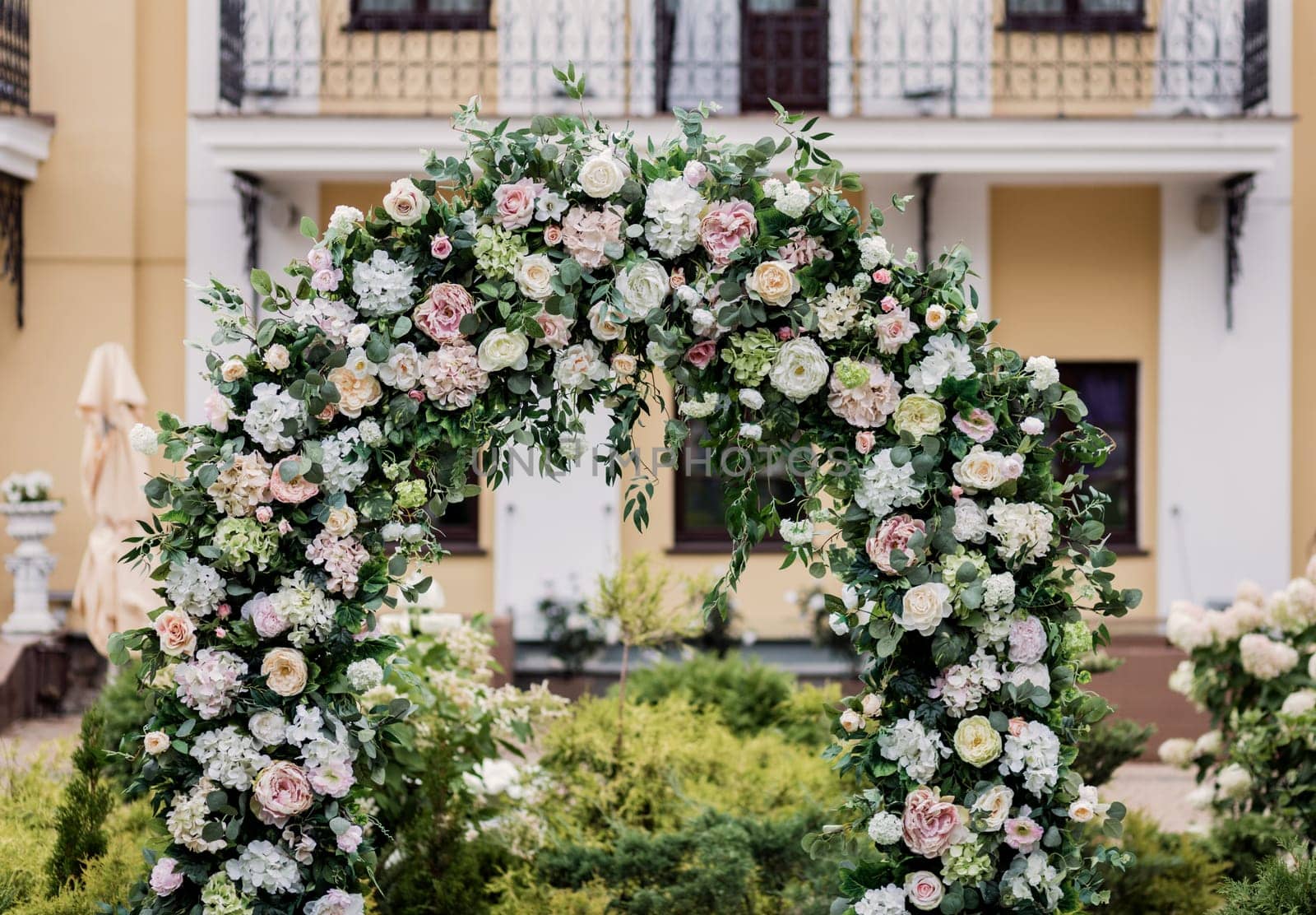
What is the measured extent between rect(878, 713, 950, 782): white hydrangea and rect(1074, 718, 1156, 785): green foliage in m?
2.10

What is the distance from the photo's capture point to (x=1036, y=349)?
973 centimetres

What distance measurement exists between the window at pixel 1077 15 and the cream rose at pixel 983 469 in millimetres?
7530

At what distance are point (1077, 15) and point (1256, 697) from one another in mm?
6167

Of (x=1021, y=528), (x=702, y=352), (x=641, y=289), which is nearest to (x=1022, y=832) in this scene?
(x=1021, y=528)

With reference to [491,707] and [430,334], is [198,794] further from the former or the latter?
[491,707]

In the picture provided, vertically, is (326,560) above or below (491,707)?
above

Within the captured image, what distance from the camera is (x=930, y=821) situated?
3.05 m

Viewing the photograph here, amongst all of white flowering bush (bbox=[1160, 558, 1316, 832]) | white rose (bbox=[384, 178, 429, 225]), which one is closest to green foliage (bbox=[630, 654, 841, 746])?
white flowering bush (bbox=[1160, 558, 1316, 832])

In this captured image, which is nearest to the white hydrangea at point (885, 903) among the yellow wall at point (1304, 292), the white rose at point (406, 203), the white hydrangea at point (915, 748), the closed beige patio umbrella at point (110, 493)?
the white hydrangea at point (915, 748)

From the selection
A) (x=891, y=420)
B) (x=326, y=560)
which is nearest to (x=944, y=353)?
(x=891, y=420)

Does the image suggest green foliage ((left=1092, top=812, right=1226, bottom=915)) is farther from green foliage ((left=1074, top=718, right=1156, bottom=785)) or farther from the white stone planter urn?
the white stone planter urn

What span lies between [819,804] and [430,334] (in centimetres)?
238

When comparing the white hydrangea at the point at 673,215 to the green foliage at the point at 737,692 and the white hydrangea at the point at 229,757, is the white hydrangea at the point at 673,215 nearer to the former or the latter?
the white hydrangea at the point at 229,757

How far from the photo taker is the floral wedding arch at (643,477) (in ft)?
10.0
